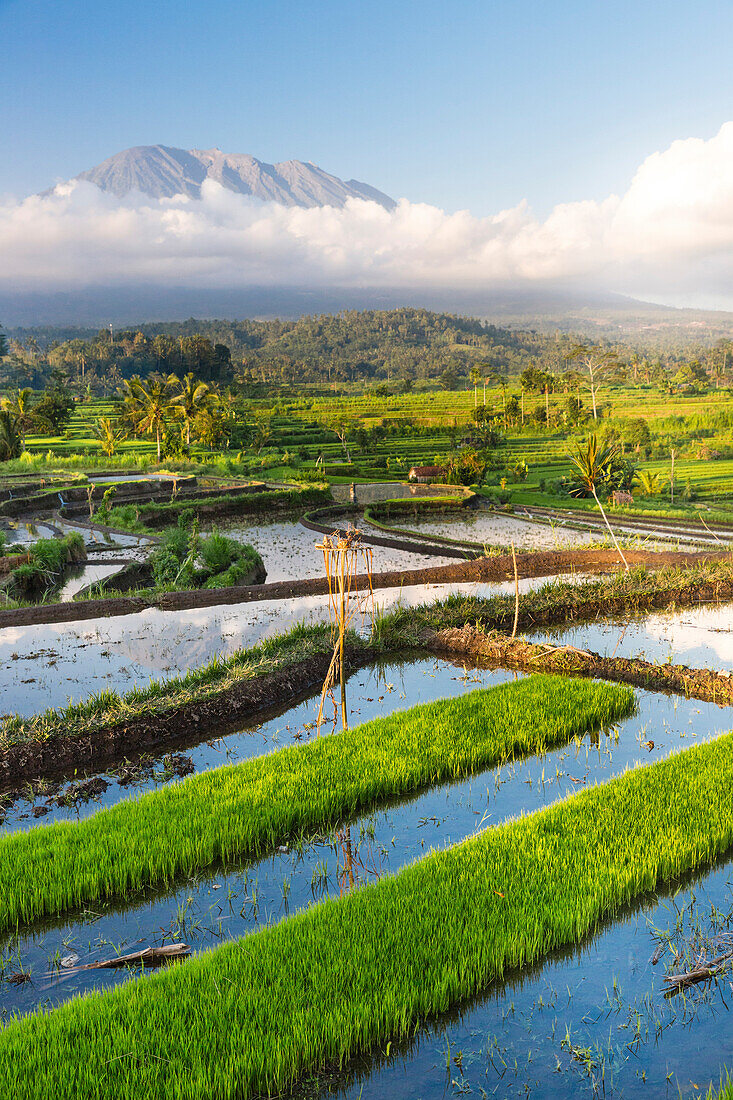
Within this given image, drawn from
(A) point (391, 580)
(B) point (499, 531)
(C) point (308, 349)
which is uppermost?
(C) point (308, 349)

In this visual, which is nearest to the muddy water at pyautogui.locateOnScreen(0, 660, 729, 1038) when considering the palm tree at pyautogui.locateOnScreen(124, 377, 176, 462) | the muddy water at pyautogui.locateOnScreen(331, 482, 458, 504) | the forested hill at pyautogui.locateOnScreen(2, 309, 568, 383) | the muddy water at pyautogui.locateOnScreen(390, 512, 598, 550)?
the muddy water at pyautogui.locateOnScreen(390, 512, 598, 550)

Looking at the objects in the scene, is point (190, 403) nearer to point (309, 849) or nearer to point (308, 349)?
point (309, 849)

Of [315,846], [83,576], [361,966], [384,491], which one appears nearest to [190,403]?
[384,491]

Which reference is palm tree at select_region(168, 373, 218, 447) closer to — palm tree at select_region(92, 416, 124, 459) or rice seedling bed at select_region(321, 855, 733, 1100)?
palm tree at select_region(92, 416, 124, 459)

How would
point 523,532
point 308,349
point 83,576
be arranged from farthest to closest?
point 308,349 < point 523,532 < point 83,576

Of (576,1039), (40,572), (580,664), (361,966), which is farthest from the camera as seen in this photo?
(40,572)

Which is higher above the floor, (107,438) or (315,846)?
(107,438)
